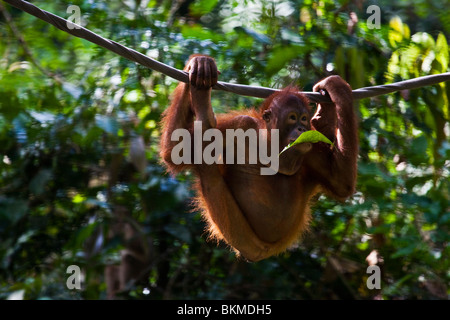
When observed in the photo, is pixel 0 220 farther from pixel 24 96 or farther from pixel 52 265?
pixel 24 96

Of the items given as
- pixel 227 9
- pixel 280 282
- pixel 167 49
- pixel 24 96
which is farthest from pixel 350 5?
pixel 24 96

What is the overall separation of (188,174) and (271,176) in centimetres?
191

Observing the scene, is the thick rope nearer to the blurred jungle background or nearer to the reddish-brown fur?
the reddish-brown fur

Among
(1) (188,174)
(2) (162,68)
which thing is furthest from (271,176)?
(1) (188,174)

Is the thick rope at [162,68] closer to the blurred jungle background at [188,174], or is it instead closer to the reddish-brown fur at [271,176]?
the reddish-brown fur at [271,176]

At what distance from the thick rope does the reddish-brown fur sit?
14 centimetres

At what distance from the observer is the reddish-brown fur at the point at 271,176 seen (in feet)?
9.40

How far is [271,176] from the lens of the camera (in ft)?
9.93

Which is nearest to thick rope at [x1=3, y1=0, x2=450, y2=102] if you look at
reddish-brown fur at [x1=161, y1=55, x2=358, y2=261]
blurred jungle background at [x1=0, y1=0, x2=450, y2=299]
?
reddish-brown fur at [x1=161, y1=55, x2=358, y2=261]

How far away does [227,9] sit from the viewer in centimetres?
497

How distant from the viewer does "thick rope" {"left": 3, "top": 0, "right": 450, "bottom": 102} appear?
7.29 ft

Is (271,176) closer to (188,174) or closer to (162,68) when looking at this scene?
(162,68)

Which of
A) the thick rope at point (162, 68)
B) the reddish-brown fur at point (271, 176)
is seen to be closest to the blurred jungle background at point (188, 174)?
the reddish-brown fur at point (271, 176)
